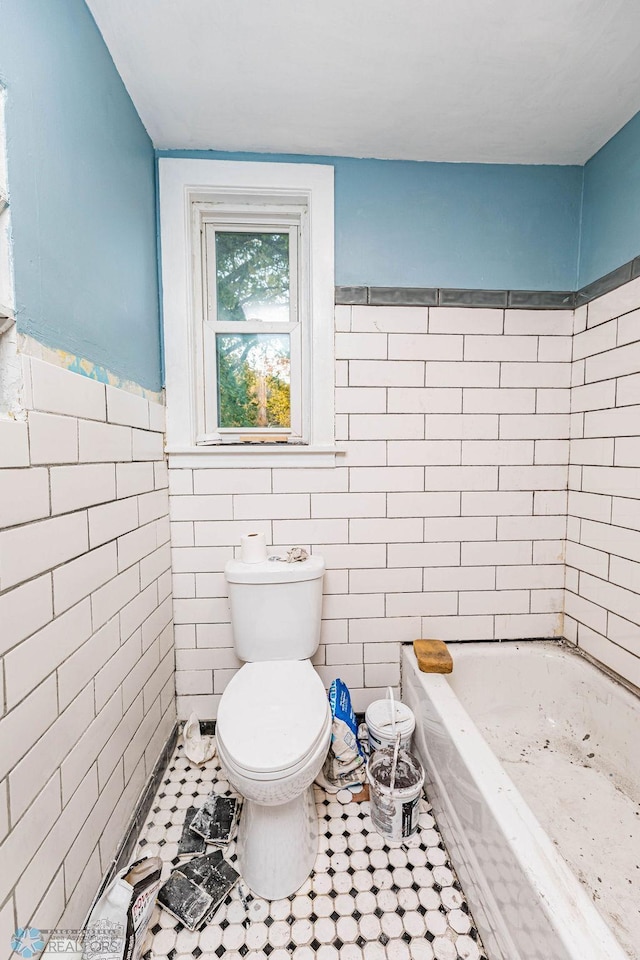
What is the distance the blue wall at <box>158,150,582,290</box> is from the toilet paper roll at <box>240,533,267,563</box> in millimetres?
1030

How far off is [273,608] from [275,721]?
1.30 feet

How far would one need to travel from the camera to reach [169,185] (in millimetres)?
1494

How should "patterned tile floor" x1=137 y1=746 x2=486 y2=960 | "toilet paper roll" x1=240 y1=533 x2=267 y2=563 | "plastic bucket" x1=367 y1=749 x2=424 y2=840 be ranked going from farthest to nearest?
"toilet paper roll" x1=240 y1=533 x2=267 y2=563
"plastic bucket" x1=367 y1=749 x2=424 y2=840
"patterned tile floor" x1=137 y1=746 x2=486 y2=960

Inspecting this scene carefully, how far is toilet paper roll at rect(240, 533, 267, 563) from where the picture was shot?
4.95ft

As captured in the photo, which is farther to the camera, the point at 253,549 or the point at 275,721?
the point at 253,549

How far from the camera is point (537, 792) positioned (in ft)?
4.35

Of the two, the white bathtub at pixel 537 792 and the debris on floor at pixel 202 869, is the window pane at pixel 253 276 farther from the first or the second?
the debris on floor at pixel 202 869

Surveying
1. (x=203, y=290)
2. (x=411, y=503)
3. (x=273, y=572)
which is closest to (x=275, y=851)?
(x=273, y=572)

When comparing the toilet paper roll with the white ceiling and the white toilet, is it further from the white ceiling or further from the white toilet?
the white ceiling

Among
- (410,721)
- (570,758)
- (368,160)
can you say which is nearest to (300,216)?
(368,160)

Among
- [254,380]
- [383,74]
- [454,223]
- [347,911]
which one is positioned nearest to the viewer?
[347,911]

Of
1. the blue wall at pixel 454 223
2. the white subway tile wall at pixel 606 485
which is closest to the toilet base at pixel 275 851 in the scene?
the white subway tile wall at pixel 606 485

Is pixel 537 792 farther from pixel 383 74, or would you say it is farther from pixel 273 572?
pixel 383 74

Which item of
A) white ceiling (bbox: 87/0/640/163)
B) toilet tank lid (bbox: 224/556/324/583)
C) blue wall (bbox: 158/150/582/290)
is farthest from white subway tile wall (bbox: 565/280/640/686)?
toilet tank lid (bbox: 224/556/324/583)
